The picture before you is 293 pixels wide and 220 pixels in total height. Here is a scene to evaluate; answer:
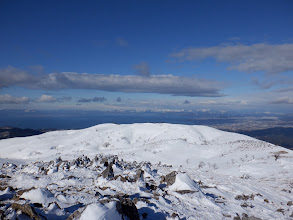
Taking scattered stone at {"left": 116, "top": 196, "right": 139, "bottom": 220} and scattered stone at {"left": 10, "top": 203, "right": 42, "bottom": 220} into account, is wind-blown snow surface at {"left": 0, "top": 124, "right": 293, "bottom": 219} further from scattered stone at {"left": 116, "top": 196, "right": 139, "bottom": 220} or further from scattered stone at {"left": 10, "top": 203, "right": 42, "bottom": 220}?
scattered stone at {"left": 10, "top": 203, "right": 42, "bottom": 220}

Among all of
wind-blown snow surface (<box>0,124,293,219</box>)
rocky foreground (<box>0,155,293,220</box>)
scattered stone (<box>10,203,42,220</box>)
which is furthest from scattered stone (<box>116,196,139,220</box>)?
scattered stone (<box>10,203,42,220</box>)

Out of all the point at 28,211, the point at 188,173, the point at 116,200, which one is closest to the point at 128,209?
the point at 116,200

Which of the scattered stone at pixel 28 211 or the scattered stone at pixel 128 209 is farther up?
the scattered stone at pixel 28 211

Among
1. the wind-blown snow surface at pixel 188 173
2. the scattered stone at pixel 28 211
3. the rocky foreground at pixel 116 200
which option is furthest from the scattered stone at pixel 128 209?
the scattered stone at pixel 28 211

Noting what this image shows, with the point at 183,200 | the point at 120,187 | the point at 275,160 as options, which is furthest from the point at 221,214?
the point at 275,160

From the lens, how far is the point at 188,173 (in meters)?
21.3

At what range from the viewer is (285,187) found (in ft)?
62.9

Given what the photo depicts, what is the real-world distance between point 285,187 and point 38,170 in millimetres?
28018

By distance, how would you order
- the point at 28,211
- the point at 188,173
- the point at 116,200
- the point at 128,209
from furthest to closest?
the point at 188,173
the point at 128,209
the point at 116,200
the point at 28,211

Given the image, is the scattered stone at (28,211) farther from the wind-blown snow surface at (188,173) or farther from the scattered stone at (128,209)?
the scattered stone at (128,209)

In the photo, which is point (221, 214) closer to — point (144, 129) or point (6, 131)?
point (144, 129)

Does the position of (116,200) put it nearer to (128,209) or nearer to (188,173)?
(128,209)

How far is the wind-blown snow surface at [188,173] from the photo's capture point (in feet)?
33.0

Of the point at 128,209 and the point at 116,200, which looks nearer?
the point at 116,200
